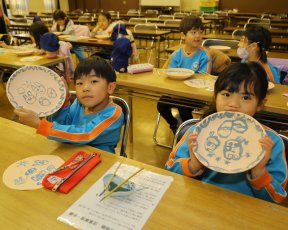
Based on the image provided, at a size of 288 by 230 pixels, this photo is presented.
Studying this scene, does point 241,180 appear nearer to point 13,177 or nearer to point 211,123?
point 211,123

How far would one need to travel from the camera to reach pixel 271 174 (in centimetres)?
103

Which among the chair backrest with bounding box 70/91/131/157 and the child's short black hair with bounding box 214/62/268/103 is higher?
the child's short black hair with bounding box 214/62/268/103

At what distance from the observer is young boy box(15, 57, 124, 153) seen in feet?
3.87

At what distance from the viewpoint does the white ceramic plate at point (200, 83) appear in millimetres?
2012

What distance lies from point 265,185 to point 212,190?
0.19m

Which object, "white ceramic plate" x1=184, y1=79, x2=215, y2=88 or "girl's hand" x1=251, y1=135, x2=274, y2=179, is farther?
"white ceramic plate" x1=184, y1=79, x2=215, y2=88

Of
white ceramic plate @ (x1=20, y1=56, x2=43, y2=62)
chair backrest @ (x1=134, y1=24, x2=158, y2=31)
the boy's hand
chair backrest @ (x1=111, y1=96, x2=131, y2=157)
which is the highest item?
chair backrest @ (x1=134, y1=24, x2=158, y2=31)

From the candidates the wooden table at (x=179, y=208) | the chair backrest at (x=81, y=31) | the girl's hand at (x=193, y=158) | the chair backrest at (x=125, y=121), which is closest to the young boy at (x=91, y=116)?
the chair backrest at (x=125, y=121)

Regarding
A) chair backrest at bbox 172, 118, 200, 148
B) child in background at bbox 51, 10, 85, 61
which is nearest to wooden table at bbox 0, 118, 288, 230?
chair backrest at bbox 172, 118, 200, 148

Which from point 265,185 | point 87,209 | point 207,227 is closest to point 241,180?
point 265,185

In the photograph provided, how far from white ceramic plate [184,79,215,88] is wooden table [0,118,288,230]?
1.13 m

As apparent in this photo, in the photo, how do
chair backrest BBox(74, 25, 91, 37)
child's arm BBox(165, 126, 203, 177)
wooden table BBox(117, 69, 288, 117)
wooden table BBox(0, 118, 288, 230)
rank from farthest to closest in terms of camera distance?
chair backrest BBox(74, 25, 91, 37) → wooden table BBox(117, 69, 288, 117) → child's arm BBox(165, 126, 203, 177) → wooden table BBox(0, 118, 288, 230)

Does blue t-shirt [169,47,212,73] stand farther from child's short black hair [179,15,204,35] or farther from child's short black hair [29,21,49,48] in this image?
child's short black hair [29,21,49,48]

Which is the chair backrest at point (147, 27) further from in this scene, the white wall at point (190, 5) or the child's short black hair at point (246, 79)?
the white wall at point (190, 5)
